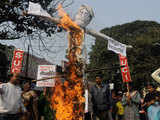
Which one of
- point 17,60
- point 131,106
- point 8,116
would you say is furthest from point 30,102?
point 17,60

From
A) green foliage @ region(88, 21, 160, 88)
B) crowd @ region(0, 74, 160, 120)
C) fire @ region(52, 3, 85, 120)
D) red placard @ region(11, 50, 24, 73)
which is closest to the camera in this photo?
crowd @ region(0, 74, 160, 120)

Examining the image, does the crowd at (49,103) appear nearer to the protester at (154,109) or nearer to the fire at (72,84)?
the protester at (154,109)

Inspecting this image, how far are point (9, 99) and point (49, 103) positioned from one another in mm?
3835

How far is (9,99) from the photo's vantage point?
5.11 meters

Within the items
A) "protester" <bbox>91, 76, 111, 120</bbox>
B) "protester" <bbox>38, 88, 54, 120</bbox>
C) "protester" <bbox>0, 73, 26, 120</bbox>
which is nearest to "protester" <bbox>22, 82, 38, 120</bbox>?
"protester" <bbox>38, 88, 54, 120</bbox>

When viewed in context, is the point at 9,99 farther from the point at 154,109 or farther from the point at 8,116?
the point at 154,109

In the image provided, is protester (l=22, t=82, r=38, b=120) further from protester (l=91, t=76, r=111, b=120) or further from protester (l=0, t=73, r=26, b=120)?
protester (l=0, t=73, r=26, b=120)

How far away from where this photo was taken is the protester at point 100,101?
25.9 ft

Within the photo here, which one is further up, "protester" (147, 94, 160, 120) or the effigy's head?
the effigy's head

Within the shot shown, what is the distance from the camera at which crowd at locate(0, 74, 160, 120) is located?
5.12 m

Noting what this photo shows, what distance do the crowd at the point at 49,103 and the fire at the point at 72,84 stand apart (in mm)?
392

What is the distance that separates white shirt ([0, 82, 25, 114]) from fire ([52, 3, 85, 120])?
9.10 ft

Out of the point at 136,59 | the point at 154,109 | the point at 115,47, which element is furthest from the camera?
the point at 136,59

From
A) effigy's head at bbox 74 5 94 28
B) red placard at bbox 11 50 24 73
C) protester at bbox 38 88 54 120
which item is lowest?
protester at bbox 38 88 54 120
